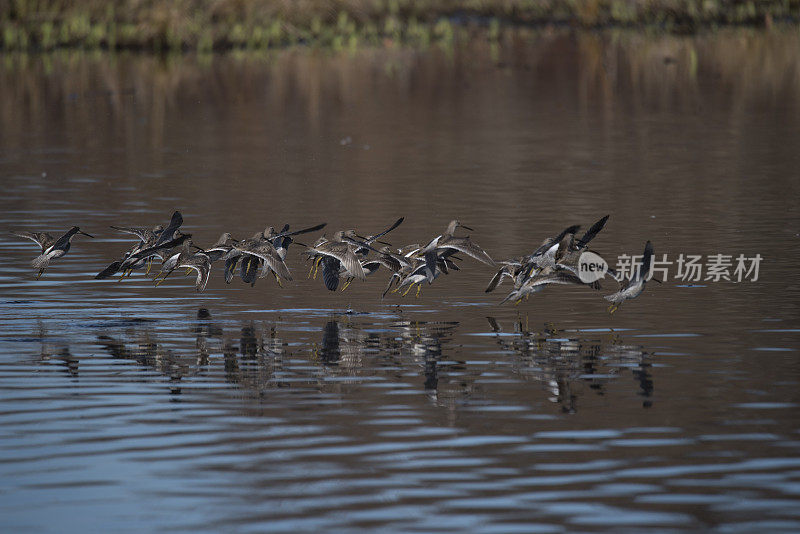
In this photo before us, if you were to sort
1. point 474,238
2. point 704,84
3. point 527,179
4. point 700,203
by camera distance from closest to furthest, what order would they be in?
point 474,238, point 700,203, point 527,179, point 704,84

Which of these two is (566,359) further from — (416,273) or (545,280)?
(416,273)

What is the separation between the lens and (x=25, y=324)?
45.7 feet

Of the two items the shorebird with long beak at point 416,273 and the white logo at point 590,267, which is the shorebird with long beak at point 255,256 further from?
the white logo at point 590,267

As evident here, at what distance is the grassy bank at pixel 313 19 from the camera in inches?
1964

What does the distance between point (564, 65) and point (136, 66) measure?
1264cm

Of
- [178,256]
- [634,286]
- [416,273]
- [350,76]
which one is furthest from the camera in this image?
[350,76]

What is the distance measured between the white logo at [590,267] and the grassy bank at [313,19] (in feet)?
116

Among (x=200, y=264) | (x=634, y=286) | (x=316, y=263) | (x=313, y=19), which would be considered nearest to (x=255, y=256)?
(x=200, y=264)

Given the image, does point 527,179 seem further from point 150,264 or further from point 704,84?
point 704,84

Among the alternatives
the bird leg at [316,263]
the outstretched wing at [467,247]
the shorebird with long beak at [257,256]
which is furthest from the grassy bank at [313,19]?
the outstretched wing at [467,247]

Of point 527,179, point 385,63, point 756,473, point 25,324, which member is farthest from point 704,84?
point 756,473

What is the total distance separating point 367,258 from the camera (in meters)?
15.1

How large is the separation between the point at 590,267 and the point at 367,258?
7.23 ft

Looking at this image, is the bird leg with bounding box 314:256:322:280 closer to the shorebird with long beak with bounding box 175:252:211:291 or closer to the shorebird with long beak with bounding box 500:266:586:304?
the shorebird with long beak with bounding box 175:252:211:291
